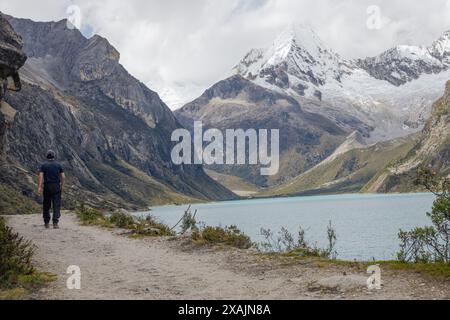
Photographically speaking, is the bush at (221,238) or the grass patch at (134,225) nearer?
the bush at (221,238)

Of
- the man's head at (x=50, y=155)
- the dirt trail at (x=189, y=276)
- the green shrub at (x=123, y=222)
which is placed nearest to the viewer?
the dirt trail at (x=189, y=276)

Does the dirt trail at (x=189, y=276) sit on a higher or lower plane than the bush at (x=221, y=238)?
lower

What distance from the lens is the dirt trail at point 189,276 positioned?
11.3 m

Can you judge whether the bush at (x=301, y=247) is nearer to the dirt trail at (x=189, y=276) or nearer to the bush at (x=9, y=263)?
the dirt trail at (x=189, y=276)

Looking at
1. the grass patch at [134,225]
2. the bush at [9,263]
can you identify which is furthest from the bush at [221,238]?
the bush at [9,263]

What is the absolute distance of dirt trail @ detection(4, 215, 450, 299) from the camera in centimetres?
1134

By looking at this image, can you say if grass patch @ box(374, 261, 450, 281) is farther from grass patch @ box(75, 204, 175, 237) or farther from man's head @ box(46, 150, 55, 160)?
man's head @ box(46, 150, 55, 160)

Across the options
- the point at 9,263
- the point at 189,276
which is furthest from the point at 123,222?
the point at 9,263

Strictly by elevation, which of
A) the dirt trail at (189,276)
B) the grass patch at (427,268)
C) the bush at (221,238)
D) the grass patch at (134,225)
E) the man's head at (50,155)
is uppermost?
the man's head at (50,155)

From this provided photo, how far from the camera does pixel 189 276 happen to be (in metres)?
14.3

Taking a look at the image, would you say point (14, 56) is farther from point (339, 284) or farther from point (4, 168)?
point (4, 168)

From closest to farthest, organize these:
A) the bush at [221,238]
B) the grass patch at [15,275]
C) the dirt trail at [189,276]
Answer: the dirt trail at [189,276]
the grass patch at [15,275]
the bush at [221,238]

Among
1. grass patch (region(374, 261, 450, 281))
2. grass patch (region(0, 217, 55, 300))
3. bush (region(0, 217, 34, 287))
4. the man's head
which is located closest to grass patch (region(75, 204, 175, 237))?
the man's head
